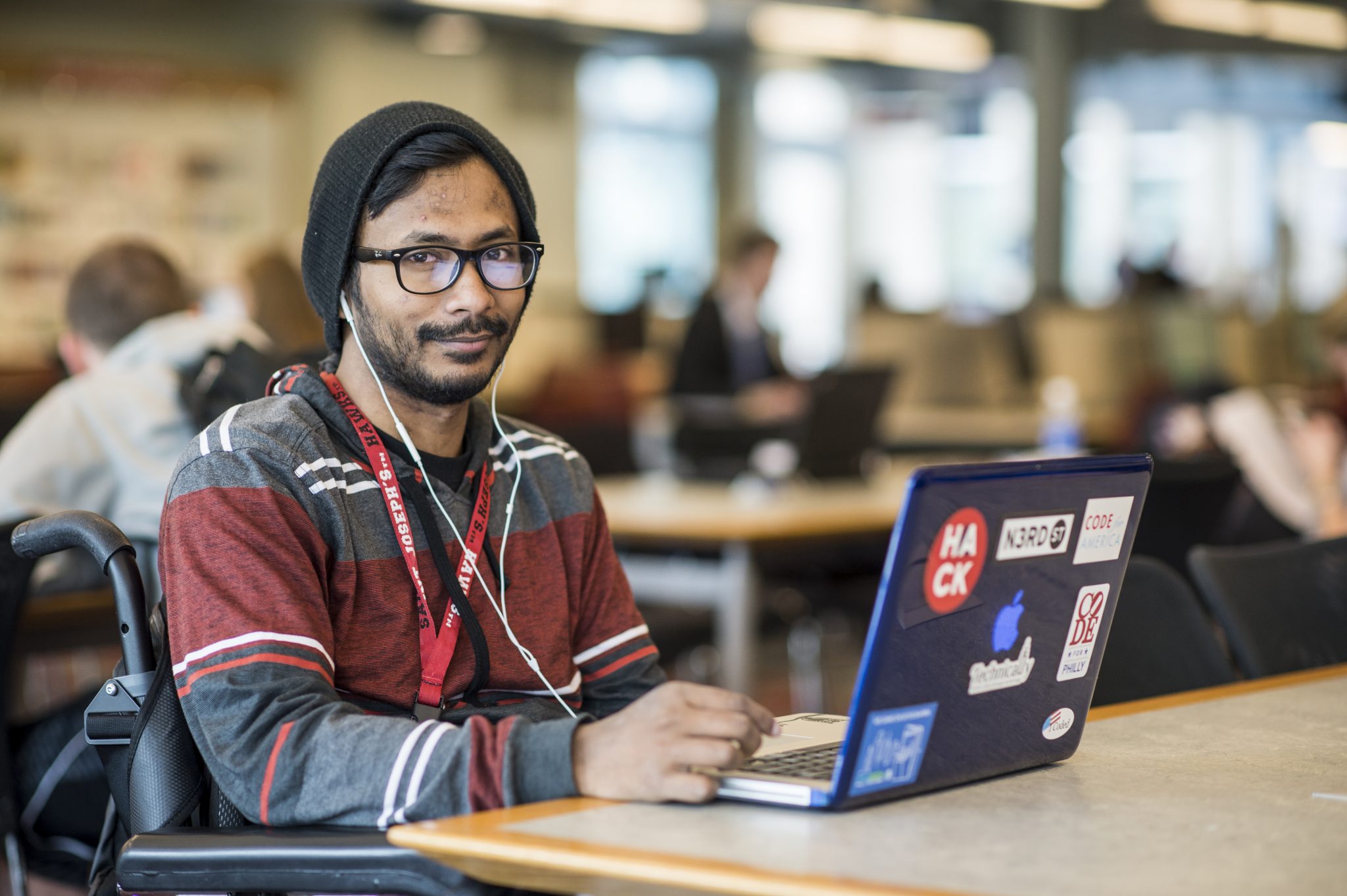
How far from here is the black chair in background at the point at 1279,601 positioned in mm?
2021

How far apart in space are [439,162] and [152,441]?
146cm

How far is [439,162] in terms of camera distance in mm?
1514

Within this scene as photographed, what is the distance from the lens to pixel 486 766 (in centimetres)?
125

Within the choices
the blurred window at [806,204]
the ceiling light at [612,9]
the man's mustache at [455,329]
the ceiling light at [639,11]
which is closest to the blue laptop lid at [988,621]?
the man's mustache at [455,329]

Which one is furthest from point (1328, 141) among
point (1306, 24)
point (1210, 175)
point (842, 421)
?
point (842, 421)

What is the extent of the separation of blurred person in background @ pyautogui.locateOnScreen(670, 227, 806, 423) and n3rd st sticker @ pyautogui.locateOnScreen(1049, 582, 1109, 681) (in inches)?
198

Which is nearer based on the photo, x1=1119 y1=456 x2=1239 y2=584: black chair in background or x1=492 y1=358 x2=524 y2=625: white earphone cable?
x1=492 y1=358 x2=524 y2=625: white earphone cable

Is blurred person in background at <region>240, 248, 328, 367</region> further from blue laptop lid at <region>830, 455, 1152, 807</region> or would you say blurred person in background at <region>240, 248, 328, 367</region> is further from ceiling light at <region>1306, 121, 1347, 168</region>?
ceiling light at <region>1306, 121, 1347, 168</region>

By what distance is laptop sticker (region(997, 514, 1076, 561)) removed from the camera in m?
1.20

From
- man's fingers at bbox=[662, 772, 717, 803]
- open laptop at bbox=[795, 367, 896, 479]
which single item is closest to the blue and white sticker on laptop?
man's fingers at bbox=[662, 772, 717, 803]

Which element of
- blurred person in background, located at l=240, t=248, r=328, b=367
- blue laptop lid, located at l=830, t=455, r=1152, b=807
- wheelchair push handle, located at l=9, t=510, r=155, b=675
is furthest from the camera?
blurred person in background, located at l=240, t=248, r=328, b=367

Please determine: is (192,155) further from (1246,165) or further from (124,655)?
(1246,165)

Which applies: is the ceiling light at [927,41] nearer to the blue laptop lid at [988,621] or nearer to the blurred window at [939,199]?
the blurred window at [939,199]

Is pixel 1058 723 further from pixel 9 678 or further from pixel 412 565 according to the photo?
pixel 9 678
